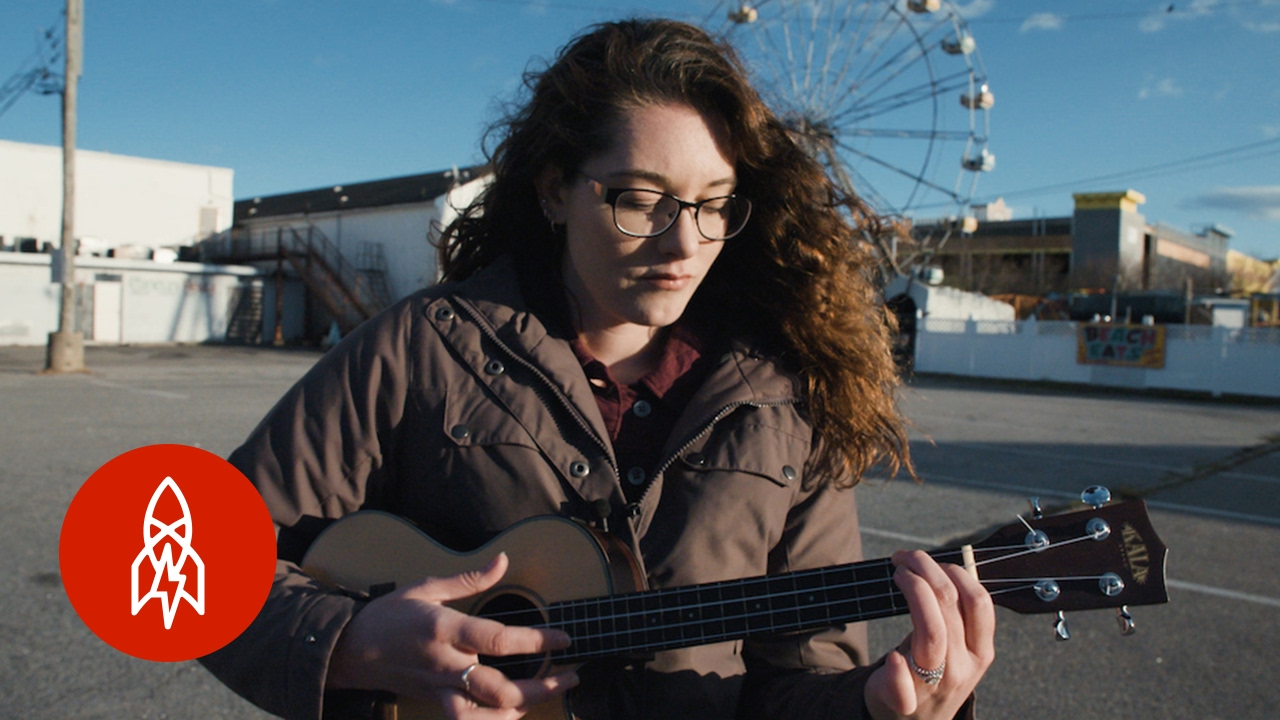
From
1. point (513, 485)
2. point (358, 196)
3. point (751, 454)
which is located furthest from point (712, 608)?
point (358, 196)

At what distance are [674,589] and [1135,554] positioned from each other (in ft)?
2.61

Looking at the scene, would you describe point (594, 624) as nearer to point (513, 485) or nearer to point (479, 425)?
point (513, 485)

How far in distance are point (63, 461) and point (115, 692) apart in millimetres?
4957

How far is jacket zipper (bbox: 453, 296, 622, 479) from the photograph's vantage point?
63.7 inches

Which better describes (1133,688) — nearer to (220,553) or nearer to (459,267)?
(459,267)

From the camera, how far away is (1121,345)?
2162 cm

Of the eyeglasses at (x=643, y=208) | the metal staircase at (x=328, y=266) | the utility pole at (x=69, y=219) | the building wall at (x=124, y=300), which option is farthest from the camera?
the metal staircase at (x=328, y=266)

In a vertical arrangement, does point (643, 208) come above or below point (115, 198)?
below

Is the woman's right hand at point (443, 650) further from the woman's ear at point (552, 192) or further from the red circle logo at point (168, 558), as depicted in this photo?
the woman's ear at point (552, 192)

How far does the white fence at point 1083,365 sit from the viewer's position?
19719 millimetres

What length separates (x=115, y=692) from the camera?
315 cm

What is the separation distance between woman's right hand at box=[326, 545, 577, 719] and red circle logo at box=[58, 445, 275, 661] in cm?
21

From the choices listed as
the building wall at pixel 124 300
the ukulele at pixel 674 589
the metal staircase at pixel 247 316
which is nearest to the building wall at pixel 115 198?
the building wall at pixel 124 300

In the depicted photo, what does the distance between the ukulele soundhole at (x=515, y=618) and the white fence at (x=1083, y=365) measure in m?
22.8
